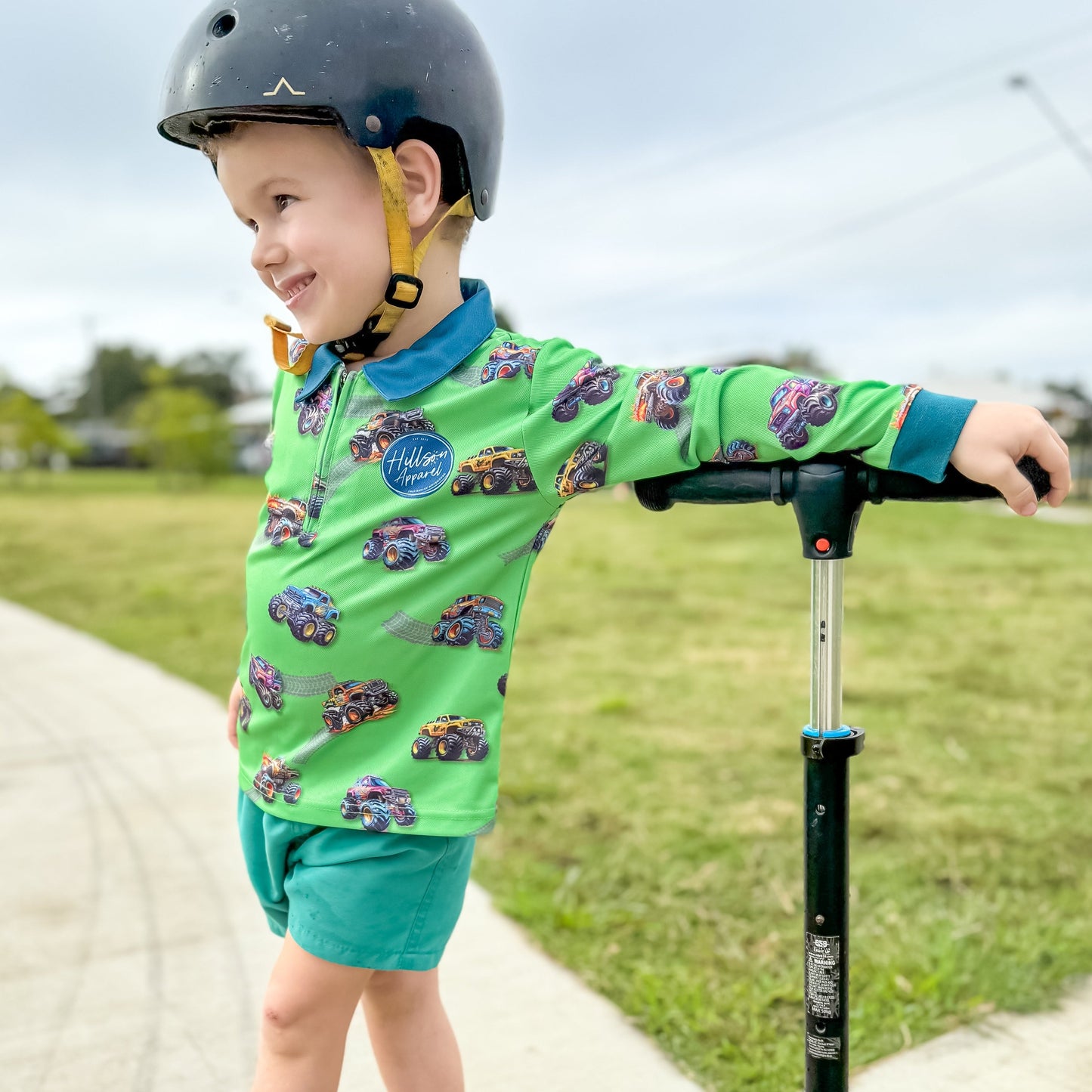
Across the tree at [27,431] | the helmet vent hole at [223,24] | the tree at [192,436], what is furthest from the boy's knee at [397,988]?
the tree at [27,431]

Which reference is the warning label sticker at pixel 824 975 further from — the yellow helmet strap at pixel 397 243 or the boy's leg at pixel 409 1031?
the yellow helmet strap at pixel 397 243

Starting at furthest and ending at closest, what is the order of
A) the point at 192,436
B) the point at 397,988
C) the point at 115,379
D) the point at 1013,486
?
the point at 115,379, the point at 192,436, the point at 397,988, the point at 1013,486

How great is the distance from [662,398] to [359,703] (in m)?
0.57

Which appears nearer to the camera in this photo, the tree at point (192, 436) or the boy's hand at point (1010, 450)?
the boy's hand at point (1010, 450)

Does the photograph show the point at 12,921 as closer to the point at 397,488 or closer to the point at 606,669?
the point at 397,488

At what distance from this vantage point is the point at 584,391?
4.87 feet

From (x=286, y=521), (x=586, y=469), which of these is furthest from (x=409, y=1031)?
(x=586, y=469)

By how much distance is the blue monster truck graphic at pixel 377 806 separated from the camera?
58.9 inches

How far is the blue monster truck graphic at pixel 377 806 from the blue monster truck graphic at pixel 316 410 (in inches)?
19.7

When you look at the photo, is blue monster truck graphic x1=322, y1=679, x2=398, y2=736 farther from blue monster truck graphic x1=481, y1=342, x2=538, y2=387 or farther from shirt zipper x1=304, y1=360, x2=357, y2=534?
blue monster truck graphic x1=481, y1=342, x2=538, y2=387

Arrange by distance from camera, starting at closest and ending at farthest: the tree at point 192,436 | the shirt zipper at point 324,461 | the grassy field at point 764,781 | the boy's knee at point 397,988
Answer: the shirt zipper at point 324,461 → the boy's knee at point 397,988 → the grassy field at point 764,781 → the tree at point 192,436

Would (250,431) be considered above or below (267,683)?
above

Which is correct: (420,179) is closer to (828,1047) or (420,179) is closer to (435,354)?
(435,354)

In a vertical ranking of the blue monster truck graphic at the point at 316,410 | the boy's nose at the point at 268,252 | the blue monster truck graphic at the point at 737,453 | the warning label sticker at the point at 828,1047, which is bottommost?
the warning label sticker at the point at 828,1047
